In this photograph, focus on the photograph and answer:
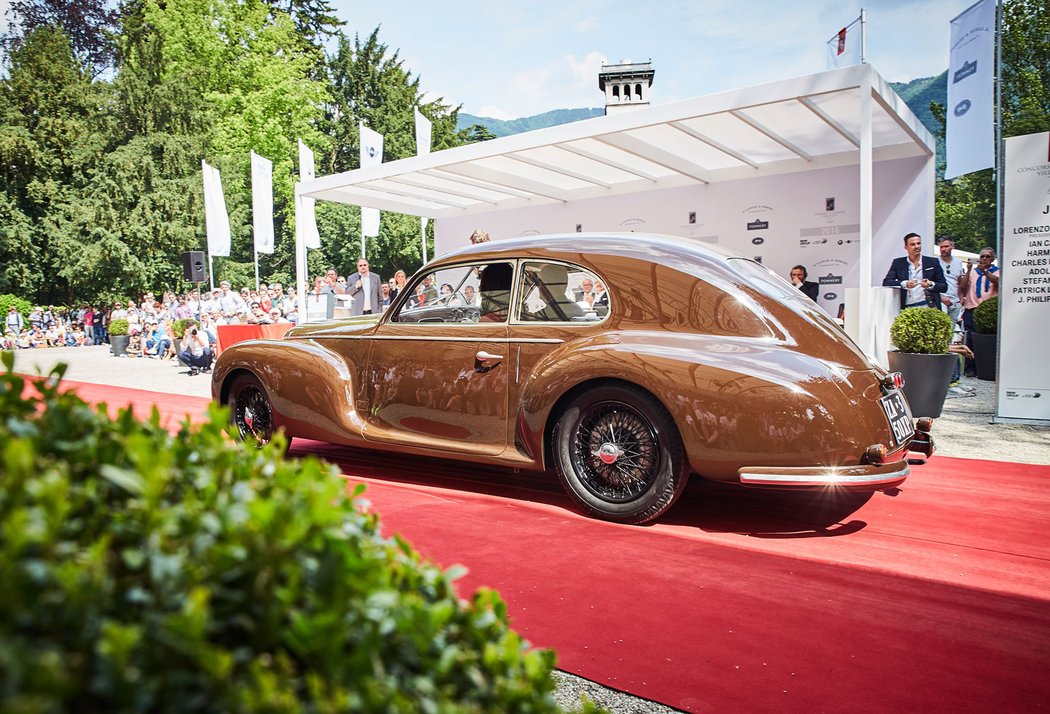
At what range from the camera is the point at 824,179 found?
40.8 feet

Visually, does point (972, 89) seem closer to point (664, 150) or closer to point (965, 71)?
point (965, 71)

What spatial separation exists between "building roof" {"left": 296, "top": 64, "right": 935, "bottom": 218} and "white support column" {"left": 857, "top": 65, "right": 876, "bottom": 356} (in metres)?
0.19

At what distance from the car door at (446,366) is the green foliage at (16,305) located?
114 ft

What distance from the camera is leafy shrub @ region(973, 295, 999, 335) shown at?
35.5 ft

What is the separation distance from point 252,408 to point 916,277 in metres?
8.23

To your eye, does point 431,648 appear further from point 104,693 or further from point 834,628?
point 834,628

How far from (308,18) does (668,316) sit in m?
52.5

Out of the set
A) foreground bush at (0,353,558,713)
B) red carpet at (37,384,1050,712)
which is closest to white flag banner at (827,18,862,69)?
red carpet at (37,384,1050,712)

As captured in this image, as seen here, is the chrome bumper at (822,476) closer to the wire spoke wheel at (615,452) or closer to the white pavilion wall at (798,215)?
the wire spoke wheel at (615,452)

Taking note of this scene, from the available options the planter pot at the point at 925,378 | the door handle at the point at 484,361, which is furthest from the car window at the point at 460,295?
the planter pot at the point at 925,378

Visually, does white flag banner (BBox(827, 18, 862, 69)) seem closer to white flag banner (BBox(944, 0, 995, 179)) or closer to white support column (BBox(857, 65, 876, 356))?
white flag banner (BBox(944, 0, 995, 179))

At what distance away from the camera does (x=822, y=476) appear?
12.2ft

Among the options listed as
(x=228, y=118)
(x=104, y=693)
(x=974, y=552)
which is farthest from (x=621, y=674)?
(x=228, y=118)

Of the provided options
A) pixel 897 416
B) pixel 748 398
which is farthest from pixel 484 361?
pixel 897 416
